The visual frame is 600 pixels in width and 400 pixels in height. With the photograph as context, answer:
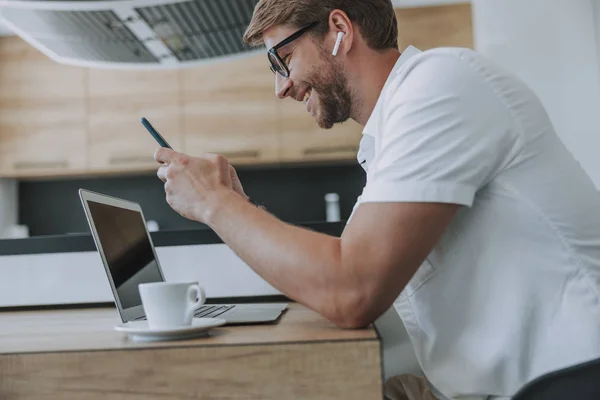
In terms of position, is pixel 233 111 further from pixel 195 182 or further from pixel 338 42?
pixel 195 182

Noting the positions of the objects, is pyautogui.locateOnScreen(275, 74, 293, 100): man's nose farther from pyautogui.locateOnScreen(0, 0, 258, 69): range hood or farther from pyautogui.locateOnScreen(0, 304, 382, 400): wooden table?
pyautogui.locateOnScreen(0, 0, 258, 69): range hood

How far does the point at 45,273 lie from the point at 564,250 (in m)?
1.31

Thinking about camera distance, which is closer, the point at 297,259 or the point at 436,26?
the point at 297,259

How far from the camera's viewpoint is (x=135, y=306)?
114 centimetres

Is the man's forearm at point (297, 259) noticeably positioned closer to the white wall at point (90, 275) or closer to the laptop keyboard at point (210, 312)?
the laptop keyboard at point (210, 312)

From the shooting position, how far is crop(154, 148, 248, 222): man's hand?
905 millimetres

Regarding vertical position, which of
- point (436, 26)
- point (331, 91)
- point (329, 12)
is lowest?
point (331, 91)

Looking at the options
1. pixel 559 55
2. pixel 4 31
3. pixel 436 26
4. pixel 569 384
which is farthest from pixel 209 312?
pixel 4 31

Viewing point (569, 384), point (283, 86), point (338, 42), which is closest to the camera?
point (569, 384)

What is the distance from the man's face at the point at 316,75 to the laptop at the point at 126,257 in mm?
393

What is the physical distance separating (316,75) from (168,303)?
57 cm

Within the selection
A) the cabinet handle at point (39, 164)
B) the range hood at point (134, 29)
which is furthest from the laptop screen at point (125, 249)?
the cabinet handle at point (39, 164)

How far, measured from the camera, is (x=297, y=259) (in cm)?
79

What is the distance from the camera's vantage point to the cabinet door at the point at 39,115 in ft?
11.5
